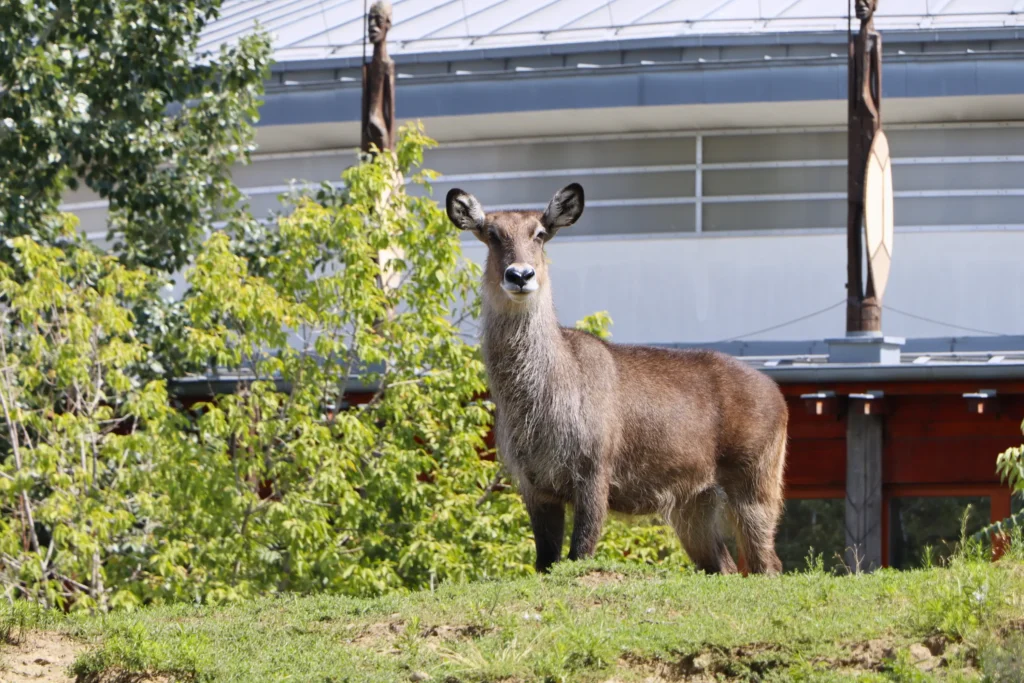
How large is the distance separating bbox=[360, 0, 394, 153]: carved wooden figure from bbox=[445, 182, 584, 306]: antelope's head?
24.6 ft

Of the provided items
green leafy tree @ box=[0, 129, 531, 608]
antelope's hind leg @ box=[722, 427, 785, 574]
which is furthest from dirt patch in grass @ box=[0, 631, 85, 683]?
antelope's hind leg @ box=[722, 427, 785, 574]

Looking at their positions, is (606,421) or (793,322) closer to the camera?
(606,421)

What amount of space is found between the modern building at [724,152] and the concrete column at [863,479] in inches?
135

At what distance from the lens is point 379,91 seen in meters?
16.6

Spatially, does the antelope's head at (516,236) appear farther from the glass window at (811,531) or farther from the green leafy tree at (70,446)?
the glass window at (811,531)

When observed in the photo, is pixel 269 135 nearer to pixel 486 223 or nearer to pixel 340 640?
pixel 486 223

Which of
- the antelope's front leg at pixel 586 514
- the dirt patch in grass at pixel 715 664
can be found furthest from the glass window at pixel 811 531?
the dirt patch in grass at pixel 715 664

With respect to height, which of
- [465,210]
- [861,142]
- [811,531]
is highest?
[861,142]

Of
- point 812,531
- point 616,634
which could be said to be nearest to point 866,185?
point 812,531

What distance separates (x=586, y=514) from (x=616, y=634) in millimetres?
2124

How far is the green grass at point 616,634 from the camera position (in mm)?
6301

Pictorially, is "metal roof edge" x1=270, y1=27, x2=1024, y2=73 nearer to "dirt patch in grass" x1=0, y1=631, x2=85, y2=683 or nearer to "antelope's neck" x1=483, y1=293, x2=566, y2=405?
"antelope's neck" x1=483, y1=293, x2=566, y2=405

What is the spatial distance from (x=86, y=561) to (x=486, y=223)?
16.8 ft

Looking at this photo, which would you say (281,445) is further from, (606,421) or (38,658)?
(38,658)
